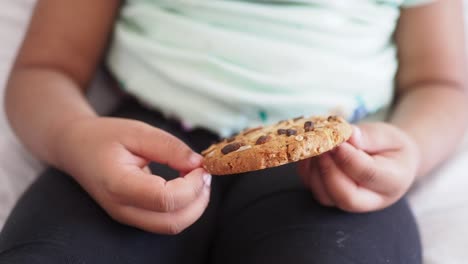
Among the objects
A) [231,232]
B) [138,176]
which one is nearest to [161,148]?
[138,176]

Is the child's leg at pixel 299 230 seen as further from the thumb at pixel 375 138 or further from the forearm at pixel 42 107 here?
the forearm at pixel 42 107

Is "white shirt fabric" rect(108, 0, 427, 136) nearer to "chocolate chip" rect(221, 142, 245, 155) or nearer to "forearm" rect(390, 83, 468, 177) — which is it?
"forearm" rect(390, 83, 468, 177)

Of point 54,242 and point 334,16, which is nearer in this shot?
point 54,242

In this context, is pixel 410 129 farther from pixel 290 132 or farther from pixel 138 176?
pixel 138 176

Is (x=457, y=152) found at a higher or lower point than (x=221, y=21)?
lower

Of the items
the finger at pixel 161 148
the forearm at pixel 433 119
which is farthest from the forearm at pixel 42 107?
the forearm at pixel 433 119

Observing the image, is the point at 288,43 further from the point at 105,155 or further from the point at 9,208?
the point at 9,208

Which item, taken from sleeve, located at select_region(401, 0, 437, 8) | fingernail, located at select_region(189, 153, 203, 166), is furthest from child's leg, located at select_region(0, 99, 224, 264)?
sleeve, located at select_region(401, 0, 437, 8)

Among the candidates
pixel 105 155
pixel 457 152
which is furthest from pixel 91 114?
pixel 457 152
